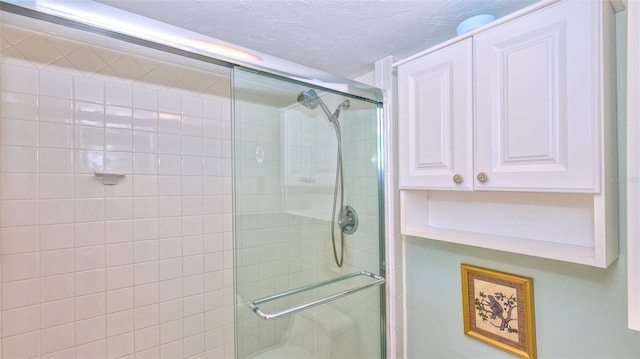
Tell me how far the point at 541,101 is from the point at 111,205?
1822 mm

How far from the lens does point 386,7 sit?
3.42ft

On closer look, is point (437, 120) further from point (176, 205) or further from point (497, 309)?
point (176, 205)

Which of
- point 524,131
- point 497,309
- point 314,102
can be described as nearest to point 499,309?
point 497,309

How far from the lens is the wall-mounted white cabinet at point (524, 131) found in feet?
2.63

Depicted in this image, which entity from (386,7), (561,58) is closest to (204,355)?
(386,7)

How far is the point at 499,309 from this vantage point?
1.16m

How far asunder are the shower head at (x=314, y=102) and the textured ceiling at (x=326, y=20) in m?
0.25

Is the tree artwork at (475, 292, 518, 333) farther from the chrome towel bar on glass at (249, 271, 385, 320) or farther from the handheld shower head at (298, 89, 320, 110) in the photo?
the handheld shower head at (298, 89, 320, 110)

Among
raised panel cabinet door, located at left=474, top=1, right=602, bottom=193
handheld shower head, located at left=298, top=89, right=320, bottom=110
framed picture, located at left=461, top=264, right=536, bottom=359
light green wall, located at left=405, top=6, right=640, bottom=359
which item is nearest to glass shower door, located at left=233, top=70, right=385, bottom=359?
handheld shower head, located at left=298, top=89, right=320, bottom=110

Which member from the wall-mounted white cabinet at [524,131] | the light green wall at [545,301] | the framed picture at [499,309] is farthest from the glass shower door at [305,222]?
the framed picture at [499,309]

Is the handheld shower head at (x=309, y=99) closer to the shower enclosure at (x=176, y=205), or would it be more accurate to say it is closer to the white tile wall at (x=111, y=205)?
the shower enclosure at (x=176, y=205)

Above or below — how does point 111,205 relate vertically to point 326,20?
below

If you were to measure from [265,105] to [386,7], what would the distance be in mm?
632

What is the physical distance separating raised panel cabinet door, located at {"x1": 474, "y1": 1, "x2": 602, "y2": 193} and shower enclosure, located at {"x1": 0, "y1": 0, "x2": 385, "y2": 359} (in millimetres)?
603
